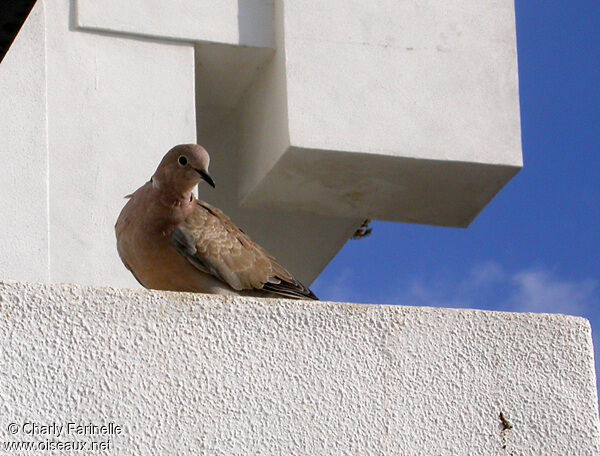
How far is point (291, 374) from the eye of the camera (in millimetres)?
5730

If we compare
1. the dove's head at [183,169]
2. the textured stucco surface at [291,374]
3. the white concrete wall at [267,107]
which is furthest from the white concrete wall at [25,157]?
the textured stucco surface at [291,374]

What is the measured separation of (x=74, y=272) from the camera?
904 cm

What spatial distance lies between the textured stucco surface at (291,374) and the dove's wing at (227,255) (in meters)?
2.01

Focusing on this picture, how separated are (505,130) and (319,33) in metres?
1.60

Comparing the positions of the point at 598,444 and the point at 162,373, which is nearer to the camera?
the point at 162,373

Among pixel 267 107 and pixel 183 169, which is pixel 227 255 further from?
pixel 267 107

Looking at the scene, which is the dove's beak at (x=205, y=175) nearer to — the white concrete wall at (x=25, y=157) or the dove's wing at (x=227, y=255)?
the dove's wing at (x=227, y=255)

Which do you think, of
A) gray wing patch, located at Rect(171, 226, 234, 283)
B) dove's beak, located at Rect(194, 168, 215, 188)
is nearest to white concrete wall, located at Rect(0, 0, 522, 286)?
gray wing patch, located at Rect(171, 226, 234, 283)

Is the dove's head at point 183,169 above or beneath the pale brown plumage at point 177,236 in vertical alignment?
above

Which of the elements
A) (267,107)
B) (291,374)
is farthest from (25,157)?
(291,374)

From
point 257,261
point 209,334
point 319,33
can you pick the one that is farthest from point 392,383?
point 319,33

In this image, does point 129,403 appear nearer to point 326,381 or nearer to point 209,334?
point 209,334

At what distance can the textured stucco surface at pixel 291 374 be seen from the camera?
5.42 m

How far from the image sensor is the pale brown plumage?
25.3 ft
